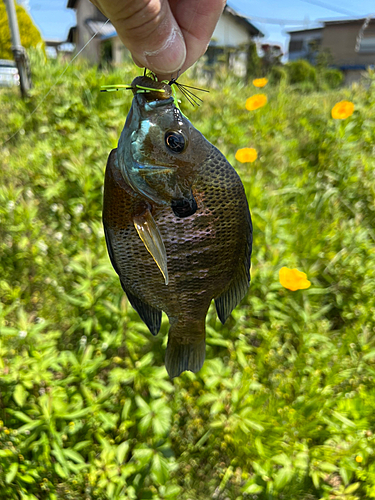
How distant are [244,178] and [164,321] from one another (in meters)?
1.23

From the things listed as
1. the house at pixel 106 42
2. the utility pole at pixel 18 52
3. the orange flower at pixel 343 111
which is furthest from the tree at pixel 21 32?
the orange flower at pixel 343 111

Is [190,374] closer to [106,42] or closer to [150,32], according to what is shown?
[150,32]

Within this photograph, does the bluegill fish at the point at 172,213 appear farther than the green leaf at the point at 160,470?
No

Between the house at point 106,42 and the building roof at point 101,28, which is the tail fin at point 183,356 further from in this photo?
the house at point 106,42

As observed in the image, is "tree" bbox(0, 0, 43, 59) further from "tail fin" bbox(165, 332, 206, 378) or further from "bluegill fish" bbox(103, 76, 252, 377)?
"tail fin" bbox(165, 332, 206, 378)

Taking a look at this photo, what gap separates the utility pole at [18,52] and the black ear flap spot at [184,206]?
1.37 m

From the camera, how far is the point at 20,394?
1.38 m

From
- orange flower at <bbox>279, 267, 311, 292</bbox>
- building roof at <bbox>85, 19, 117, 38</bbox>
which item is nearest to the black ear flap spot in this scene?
building roof at <bbox>85, 19, 117, 38</bbox>

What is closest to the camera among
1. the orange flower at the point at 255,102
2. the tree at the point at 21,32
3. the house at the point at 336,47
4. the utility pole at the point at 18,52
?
the utility pole at the point at 18,52

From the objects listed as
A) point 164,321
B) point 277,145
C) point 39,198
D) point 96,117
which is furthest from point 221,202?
point 96,117

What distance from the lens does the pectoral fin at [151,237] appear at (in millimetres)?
752

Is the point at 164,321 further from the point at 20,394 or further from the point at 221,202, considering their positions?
the point at 221,202

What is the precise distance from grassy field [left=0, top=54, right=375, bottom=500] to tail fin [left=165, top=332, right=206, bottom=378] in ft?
1.87

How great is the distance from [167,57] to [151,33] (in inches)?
2.8
